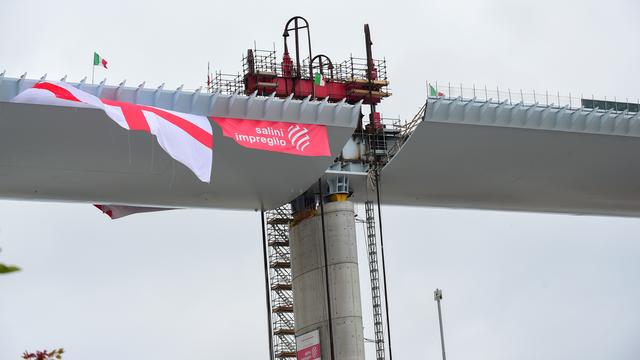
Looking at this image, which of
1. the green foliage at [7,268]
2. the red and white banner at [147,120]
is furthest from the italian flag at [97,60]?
the green foliage at [7,268]

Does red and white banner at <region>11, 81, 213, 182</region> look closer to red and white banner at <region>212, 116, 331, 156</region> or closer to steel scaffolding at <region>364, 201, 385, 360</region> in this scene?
red and white banner at <region>212, 116, 331, 156</region>

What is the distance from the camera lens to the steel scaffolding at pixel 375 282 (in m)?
49.4

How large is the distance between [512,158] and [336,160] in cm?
799

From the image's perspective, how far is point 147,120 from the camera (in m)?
36.7

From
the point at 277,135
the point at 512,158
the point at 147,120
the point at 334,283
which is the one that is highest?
the point at 512,158

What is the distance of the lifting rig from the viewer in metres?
48.4

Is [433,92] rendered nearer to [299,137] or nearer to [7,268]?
[299,137]

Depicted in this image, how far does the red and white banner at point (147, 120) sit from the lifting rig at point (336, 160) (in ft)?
34.2

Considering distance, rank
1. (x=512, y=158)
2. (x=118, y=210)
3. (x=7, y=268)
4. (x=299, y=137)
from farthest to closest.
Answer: (x=118, y=210), (x=512, y=158), (x=299, y=137), (x=7, y=268)

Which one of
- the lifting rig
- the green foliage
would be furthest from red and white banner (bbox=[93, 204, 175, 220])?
the green foliage

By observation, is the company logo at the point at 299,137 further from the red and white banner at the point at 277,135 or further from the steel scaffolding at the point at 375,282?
the steel scaffolding at the point at 375,282

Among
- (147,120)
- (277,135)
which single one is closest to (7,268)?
(147,120)

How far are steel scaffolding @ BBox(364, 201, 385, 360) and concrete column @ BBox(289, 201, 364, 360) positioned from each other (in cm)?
173

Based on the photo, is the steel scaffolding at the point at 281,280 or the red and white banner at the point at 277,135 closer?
the red and white banner at the point at 277,135
